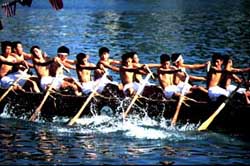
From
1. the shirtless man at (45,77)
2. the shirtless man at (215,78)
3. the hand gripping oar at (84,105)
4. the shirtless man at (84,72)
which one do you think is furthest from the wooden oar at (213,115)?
the shirtless man at (45,77)

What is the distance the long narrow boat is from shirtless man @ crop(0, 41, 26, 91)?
0.35 meters

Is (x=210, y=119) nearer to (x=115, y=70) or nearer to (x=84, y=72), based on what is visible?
(x=115, y=70)

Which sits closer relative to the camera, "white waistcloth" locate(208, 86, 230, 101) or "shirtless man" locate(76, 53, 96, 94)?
"white waistcloth" locate(208, 86, 230, 101)

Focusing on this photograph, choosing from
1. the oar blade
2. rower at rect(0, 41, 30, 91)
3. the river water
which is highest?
rower at rect(0, 41, 30, 91)

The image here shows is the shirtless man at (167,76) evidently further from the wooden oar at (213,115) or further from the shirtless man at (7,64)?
the shirtless man at (7,64)

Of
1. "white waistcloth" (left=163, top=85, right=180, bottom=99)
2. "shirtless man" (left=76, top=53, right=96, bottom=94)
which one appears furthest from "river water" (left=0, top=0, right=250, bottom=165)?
"shirtless man" (left=76, top=53, right=96, bottom=94)

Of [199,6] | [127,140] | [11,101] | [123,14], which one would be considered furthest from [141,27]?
[127,140]

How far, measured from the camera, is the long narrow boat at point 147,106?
1766cm

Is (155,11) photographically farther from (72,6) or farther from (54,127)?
(54,127)

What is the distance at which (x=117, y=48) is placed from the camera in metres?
41.9

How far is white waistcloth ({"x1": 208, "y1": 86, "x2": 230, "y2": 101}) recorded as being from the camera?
18.1m

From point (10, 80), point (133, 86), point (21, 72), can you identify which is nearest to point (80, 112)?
point (133, 86)

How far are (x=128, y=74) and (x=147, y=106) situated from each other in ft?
4.58

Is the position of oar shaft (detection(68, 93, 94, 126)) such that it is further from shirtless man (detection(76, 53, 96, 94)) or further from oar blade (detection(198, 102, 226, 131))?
oar blade (detection(198, 102, 226, 131))
